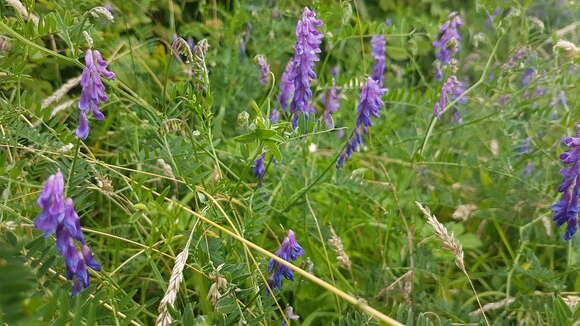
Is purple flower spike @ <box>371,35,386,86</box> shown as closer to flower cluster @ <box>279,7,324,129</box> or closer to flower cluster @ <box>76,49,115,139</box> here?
flower cluster @ <box>279,7,324,129</box>

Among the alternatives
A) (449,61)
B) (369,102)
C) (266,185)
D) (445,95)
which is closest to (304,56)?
(369,102)

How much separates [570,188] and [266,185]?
0.82 m

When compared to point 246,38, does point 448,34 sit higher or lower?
higher

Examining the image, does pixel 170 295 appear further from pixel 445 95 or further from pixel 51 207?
pixel 445 95

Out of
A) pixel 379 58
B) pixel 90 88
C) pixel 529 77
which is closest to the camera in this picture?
pixel 90 88

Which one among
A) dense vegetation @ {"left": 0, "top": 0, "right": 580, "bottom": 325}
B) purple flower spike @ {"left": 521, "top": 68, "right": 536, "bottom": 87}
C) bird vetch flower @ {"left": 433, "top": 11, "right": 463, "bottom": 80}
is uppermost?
bird vetch flower @ {"left": 433, "top": 11, "right": 463, "bottom": 80}

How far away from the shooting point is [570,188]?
150 centimetres

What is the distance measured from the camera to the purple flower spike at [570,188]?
143cm

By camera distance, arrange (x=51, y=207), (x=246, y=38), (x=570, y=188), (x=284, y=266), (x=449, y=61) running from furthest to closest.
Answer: (x=246, y=38)
(x=449, y=61)
(x=570, y=188)
(x=284, y=266)
(x=51, y=207)

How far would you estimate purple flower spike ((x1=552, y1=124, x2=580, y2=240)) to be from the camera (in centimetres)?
143

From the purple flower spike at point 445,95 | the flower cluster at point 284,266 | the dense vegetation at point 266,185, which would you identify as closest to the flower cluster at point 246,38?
the dense vegetation at point 266,185

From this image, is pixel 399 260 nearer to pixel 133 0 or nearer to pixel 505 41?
pixel 133 0

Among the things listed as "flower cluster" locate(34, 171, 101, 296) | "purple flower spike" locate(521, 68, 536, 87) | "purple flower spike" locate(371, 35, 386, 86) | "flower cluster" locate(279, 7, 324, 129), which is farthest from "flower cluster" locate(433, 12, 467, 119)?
"flower cluster" locate(34, 171, 101, 296)

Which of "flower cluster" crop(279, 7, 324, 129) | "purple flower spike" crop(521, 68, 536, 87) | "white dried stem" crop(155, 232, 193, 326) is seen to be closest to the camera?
"white dried stem" crop(155, 232, 193, 326)
